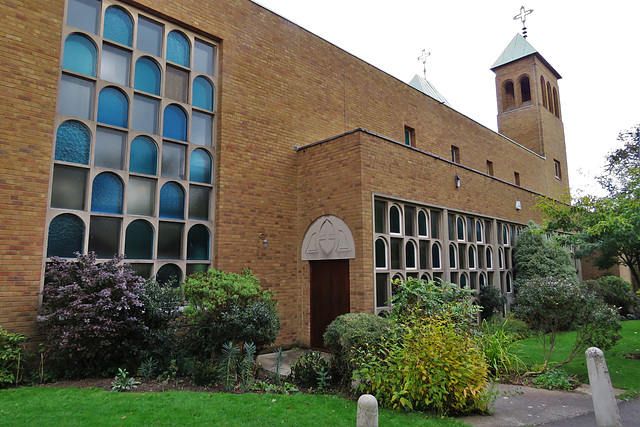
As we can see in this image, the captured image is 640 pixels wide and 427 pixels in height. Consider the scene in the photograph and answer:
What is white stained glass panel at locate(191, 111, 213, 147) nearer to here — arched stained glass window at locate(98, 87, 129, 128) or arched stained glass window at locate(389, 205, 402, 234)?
arched stained glass window at locate(98, 87, 129, 128)

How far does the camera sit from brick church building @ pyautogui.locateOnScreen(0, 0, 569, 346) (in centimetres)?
738

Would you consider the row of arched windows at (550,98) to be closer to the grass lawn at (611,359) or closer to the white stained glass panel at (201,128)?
the grass lawn at (611,359)

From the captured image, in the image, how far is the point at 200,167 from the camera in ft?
31.7

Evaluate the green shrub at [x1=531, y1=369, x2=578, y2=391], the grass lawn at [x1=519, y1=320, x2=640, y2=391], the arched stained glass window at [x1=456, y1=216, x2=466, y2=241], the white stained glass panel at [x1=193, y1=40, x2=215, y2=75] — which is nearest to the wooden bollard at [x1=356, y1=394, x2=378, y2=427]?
the green shrub at [x1=531, y1=369, x2=578, y2=391]

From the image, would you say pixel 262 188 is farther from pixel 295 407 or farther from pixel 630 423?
pixel 630 423

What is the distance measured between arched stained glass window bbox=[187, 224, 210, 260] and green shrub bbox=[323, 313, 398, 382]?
366cm

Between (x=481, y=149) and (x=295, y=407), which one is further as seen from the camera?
(x=481, y=149)

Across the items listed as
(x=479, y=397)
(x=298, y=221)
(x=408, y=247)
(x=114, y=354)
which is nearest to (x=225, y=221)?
(x=298, y=221)

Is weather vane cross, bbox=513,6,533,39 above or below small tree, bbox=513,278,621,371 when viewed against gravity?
above

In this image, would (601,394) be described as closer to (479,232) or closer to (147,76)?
(479,232)

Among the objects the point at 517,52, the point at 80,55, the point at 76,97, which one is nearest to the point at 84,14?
the point at 80,55

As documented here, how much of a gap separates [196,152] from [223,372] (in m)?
5.05

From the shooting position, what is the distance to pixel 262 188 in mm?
10430

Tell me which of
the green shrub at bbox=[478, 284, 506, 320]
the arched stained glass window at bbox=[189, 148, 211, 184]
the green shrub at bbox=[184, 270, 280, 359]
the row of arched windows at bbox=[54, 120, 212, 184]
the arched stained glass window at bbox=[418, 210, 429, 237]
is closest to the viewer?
the green shrub at bbox=[184, 270, 280, 359]
